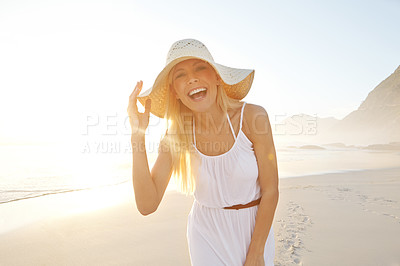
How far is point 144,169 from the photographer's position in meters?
1.83

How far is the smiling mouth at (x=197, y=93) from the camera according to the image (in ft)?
6.46

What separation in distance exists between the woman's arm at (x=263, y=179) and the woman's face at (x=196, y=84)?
332 mm

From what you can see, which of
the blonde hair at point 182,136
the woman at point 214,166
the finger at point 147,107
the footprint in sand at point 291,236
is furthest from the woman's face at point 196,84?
the footprint in sand at point 291,236

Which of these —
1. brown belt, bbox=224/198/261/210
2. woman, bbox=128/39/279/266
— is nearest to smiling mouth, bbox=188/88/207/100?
woman, bbox=128/39/279/266

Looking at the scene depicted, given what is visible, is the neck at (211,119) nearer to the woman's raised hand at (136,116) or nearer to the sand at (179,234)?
the woman's raised hand at (136,116)

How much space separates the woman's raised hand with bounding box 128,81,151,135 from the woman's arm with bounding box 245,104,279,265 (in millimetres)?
751

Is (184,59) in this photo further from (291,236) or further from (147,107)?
(291,236)

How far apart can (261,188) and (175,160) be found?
2.24 ft

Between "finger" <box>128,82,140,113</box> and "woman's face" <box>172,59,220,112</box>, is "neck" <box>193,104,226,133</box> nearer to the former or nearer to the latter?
"woman's face" <box>172,59,220,112</box>

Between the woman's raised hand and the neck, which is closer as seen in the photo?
the woman's raised hand

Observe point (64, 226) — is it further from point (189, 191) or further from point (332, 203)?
point (332, 203)

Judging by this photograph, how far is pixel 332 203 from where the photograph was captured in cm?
615

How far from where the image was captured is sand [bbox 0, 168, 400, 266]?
3.80 m

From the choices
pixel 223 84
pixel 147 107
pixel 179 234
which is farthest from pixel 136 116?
pixel 179 234
